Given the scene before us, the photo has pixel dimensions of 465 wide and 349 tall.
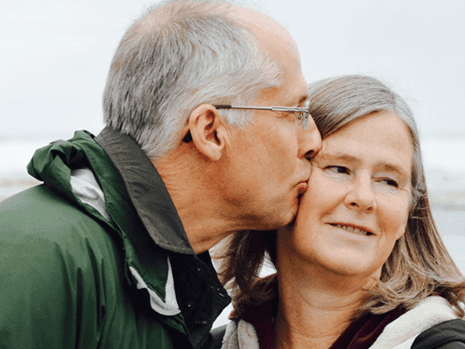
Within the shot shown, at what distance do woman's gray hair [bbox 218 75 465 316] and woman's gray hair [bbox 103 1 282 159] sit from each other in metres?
0.35

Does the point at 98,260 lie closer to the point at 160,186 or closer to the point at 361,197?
the point at 160,186

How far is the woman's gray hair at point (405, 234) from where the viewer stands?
7.09 feet

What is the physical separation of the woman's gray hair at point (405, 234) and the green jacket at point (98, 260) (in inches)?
30.4

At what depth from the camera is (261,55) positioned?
6.51 feet

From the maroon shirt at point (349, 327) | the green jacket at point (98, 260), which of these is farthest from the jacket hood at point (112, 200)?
the maroon shirt at point (349, 327)

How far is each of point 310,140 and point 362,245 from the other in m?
0.48

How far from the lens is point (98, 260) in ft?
5.16

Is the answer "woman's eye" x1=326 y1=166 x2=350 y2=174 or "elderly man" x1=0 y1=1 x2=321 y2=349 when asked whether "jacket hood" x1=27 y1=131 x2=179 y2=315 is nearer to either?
"elderly man" x1=0 y1=1 x2=321 y2=349

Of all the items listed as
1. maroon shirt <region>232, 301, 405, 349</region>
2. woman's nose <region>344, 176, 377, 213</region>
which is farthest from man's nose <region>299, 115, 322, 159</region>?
maroon shirt <region>232, 301, 405, 349</region>

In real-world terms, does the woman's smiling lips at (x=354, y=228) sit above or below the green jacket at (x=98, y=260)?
below

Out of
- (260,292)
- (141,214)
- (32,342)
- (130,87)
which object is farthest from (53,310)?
(260,292)

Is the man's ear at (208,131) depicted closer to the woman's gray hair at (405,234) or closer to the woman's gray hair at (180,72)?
the woman's gray hair at (180,72)

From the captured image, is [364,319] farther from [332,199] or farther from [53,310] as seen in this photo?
[53,310]

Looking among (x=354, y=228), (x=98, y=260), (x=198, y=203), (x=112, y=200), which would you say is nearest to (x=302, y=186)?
(x=354, y=228)
